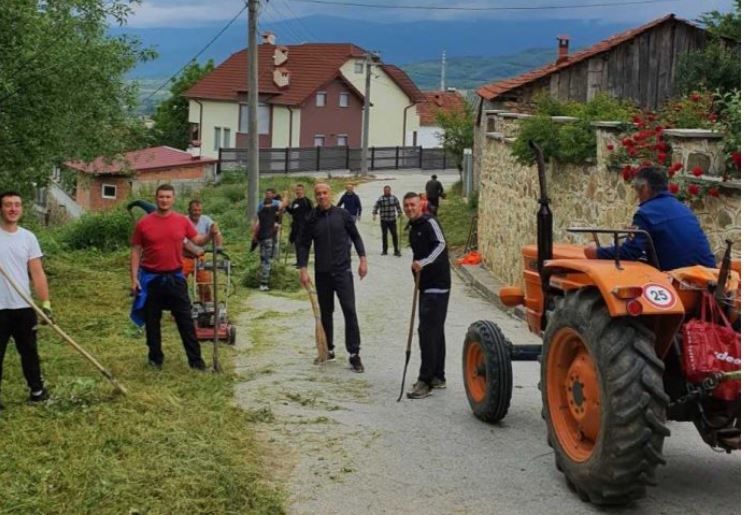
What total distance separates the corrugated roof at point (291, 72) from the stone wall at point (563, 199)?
1625 inches

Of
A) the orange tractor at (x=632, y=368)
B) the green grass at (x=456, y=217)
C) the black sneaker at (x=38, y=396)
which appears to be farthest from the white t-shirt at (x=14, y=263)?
the green grass at (x=456, y=217)

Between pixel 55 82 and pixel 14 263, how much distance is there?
555 centimetres

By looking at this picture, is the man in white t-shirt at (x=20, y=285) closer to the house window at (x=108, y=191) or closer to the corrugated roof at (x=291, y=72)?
the house window at (x=108, y=191)

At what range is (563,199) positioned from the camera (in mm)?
15539

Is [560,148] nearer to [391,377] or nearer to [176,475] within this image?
[391,377]

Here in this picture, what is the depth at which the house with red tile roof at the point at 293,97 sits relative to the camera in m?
62.2

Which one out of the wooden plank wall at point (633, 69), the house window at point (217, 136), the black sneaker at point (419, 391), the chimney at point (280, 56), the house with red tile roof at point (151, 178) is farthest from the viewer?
the house window at point (217, 136)

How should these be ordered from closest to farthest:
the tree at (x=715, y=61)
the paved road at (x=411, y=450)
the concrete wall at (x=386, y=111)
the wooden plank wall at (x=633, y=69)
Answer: the paved road at (x=411, y=450)
the tree at (x=715, y=61)
the wooden plank wall at (x=633, y=69)
the concrete wall at (x=386, y=111)

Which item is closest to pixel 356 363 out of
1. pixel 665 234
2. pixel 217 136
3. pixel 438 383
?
pixel 438 383

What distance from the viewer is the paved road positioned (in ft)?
22.0

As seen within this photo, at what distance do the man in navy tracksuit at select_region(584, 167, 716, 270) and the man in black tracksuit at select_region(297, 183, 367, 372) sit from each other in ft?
15.7

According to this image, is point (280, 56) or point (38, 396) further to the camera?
point (280, 56)

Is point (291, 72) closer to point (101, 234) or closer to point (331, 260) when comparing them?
point (101, 234)

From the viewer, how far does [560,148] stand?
1488 centimetres
